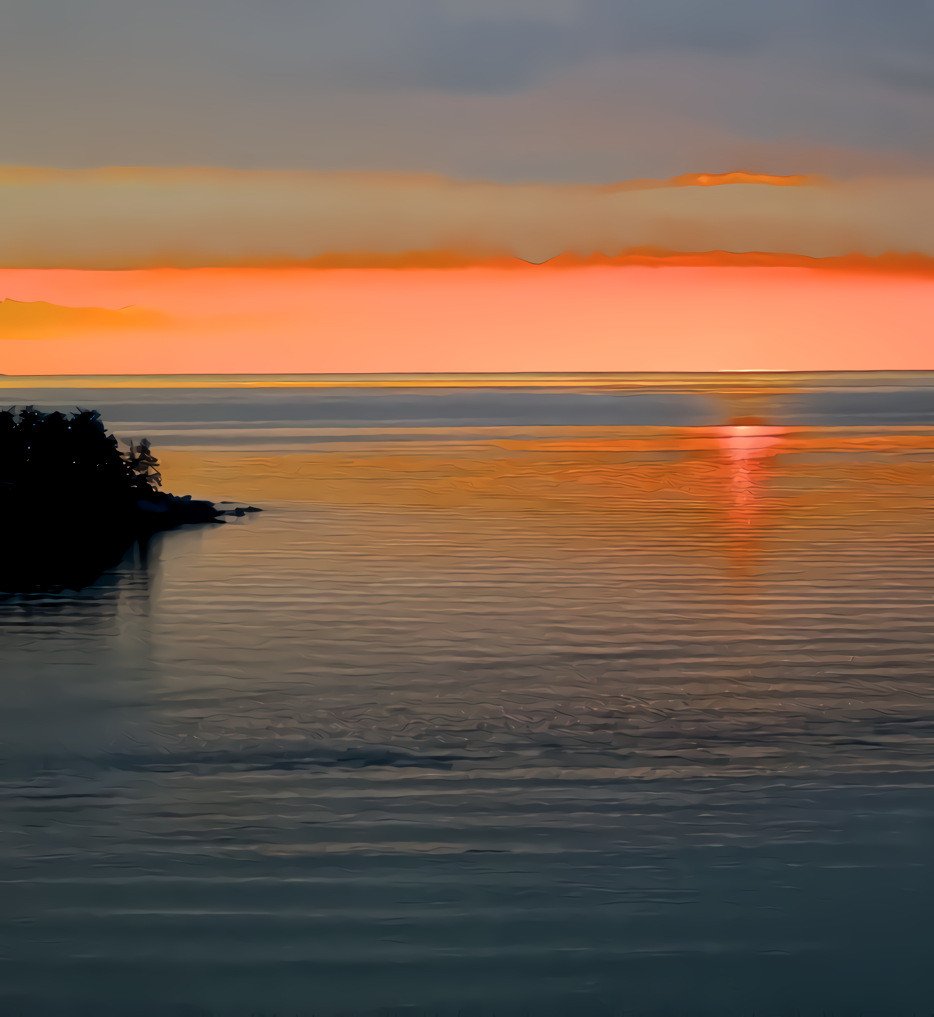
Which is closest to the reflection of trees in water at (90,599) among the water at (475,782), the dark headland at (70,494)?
the water at (475,782)

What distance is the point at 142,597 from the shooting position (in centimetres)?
2056

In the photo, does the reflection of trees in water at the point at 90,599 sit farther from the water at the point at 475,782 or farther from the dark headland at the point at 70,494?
the dark headland at the point at 70,494

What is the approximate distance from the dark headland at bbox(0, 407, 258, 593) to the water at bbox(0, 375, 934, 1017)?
5072mm

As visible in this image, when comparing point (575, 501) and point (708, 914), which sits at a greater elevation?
point (575, 501)

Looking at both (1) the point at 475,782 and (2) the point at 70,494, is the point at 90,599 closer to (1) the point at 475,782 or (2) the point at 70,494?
(2) the point at 70,494

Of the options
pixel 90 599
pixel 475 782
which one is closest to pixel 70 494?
pixel 90 599

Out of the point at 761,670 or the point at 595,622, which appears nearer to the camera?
the point at 761,670

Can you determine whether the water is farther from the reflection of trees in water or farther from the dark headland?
the dark headland

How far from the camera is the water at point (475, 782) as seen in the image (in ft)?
24.9

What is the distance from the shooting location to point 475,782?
10.8 metres

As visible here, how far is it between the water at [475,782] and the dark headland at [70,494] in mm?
5072

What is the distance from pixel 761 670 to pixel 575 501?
788 inches

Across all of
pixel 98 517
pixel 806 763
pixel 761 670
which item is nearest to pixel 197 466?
pixel 98 517

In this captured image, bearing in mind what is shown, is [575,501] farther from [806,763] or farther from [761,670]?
[806,763]
